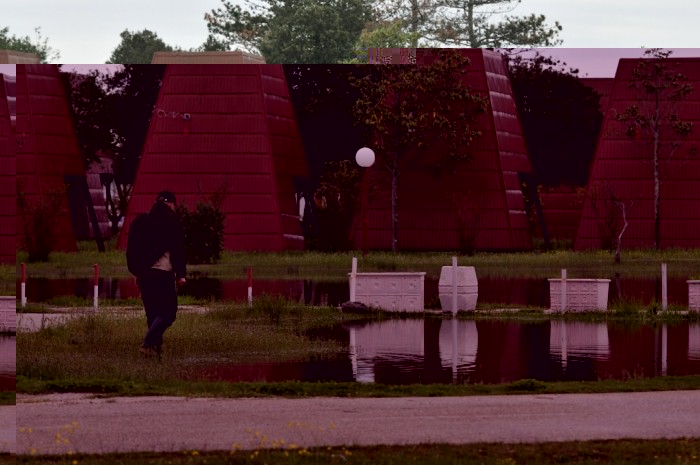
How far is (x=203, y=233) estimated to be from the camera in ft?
164

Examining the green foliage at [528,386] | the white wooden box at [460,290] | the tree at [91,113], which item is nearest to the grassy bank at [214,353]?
the green foliage at [528,386]

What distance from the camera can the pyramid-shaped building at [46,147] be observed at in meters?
56.8

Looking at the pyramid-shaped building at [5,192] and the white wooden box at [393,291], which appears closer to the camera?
the white wooden box at [393,291]

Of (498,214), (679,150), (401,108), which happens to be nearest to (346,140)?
(401,108)

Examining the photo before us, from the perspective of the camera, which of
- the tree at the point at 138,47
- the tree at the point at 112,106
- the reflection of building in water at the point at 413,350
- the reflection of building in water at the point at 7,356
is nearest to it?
the reflection of building in water at the point at 413,350

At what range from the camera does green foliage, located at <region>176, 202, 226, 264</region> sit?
163 ft

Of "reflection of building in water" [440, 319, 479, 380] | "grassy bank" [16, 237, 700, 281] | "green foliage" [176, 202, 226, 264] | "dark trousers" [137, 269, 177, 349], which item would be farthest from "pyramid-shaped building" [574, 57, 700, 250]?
"dark trousers" [137, 269, 177, 349]

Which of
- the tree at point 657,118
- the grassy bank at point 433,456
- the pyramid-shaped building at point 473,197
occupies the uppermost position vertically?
the tree at point 657,118

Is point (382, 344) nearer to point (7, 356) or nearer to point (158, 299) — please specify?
point (158, 299)

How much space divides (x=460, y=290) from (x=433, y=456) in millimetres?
17375

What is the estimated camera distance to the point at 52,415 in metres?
14.3

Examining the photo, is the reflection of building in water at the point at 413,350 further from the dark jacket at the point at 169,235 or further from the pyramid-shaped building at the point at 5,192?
the pyramid-shaped building at the point at 5,192

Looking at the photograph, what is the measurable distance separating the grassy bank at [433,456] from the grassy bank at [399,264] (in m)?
31.9

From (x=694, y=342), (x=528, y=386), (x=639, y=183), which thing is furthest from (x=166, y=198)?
(x=639, y=183)
